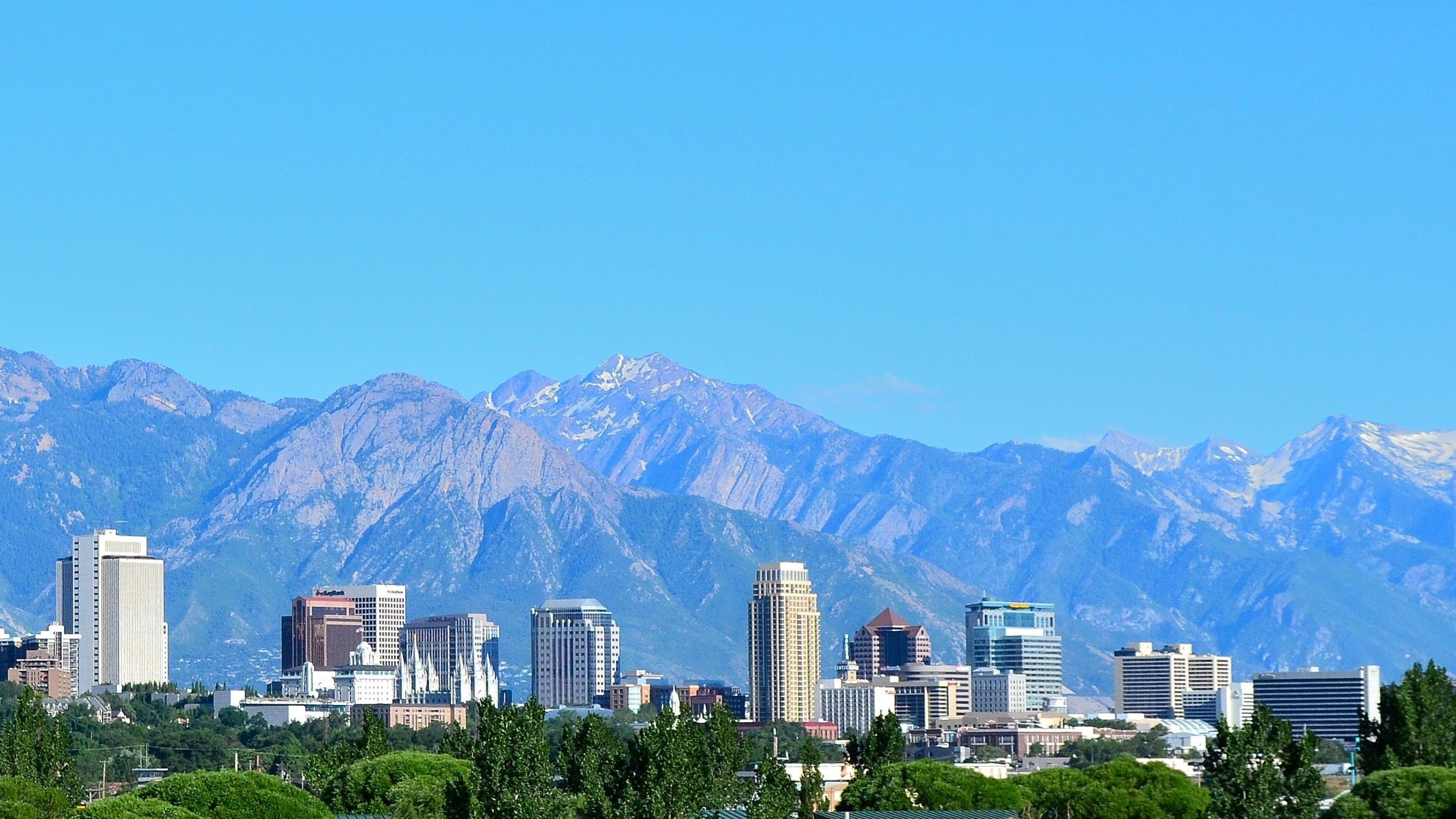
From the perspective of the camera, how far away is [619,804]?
355ft

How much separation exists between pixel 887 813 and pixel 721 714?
20292mm

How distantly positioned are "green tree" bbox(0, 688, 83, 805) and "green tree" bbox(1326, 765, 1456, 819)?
61.0 meters

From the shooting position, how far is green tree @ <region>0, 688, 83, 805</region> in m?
134

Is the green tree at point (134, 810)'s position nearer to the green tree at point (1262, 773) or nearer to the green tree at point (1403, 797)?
the green tree at point (1262, 773)

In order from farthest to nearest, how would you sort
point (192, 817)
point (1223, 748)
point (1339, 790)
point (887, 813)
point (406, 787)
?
point (1339, 790) < point (406, 787) < point (887, 813) < point (192, 817) < point (1223, 748)

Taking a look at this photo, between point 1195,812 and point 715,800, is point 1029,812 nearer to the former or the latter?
point 1195,812

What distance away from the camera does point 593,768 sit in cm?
11775

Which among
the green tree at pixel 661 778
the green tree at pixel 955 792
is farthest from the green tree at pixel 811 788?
the green tree at pixel 661 778

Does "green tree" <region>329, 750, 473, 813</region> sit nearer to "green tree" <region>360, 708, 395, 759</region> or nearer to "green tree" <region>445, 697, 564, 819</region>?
"green tree" <region>360, 708, 395, 759</region>

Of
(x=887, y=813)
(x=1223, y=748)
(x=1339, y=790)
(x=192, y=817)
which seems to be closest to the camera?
(x=1223, y=748)

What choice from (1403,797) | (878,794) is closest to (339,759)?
(878,794)

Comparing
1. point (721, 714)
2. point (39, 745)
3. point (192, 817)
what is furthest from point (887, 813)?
point (39, 745)

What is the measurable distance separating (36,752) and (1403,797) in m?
66.5

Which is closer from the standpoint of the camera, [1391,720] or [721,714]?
[1391,720]
